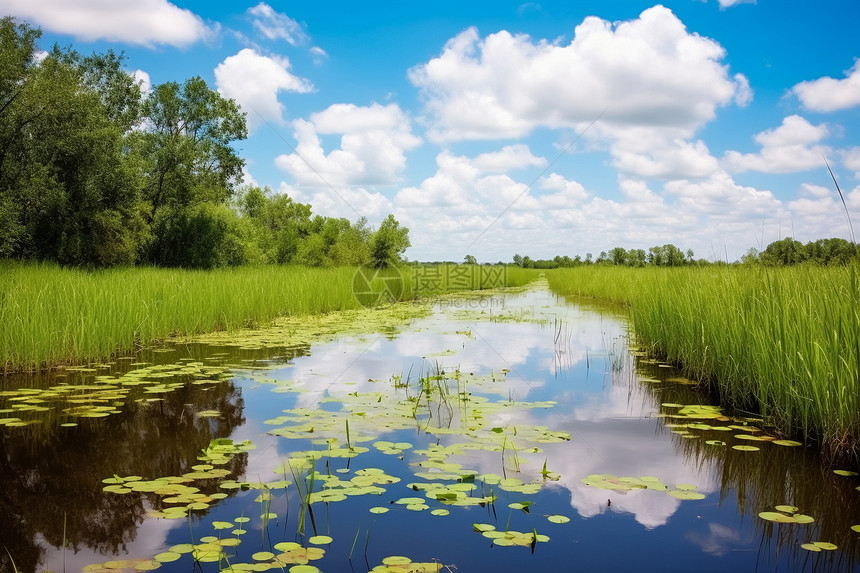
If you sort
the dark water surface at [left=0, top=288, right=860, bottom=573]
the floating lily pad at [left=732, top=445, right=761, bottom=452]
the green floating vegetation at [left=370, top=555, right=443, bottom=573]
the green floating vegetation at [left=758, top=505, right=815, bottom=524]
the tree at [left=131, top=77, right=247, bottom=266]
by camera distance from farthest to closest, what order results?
the tree at [left=131, top=77, right=247, bottom=266]
the floating lily pad at [left=732, top=445, right=761, bottom=452]
the green floating vegetation at [left=758, top=505, right=815, bottom=524]
the dark water surface at [left=0, top=288, right=860, bottom=573]
the green floating vegetation at [left=370, top=555, right=443, bottom=573]

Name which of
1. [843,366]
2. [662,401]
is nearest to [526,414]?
[662,401]

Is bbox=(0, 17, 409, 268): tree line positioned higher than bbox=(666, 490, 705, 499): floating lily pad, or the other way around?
bbox=(0, 17, 409, 268): tree line

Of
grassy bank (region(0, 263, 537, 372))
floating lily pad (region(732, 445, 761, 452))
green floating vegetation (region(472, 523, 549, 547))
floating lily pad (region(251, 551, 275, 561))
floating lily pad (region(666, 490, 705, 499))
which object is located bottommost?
floating lily pad (region(251, 551, 275, 561))

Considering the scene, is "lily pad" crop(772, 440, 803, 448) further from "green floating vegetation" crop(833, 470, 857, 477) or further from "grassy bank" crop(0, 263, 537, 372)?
"grassy bank" crop(0, 263, 537, 372)

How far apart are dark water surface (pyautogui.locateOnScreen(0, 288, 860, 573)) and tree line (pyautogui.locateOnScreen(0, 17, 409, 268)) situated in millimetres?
10119

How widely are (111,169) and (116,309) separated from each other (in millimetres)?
9767

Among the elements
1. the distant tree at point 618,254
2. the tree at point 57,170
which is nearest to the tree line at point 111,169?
the tree at point 57,170

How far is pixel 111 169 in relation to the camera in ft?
49.3

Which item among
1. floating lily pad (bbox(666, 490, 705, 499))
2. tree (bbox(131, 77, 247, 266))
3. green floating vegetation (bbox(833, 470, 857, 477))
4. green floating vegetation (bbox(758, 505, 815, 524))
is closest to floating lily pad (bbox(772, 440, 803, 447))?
green floating vegetation (bbox(833, 470, 857, 477))

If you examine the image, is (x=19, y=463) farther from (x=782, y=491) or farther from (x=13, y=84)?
(x=13, y=84)

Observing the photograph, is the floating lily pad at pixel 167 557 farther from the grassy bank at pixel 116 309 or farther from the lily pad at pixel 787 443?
the grassy bank at pixel 116 309

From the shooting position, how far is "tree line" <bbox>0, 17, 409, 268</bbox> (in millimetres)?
13094

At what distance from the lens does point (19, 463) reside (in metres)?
3.46

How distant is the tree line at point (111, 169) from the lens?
13.1m
